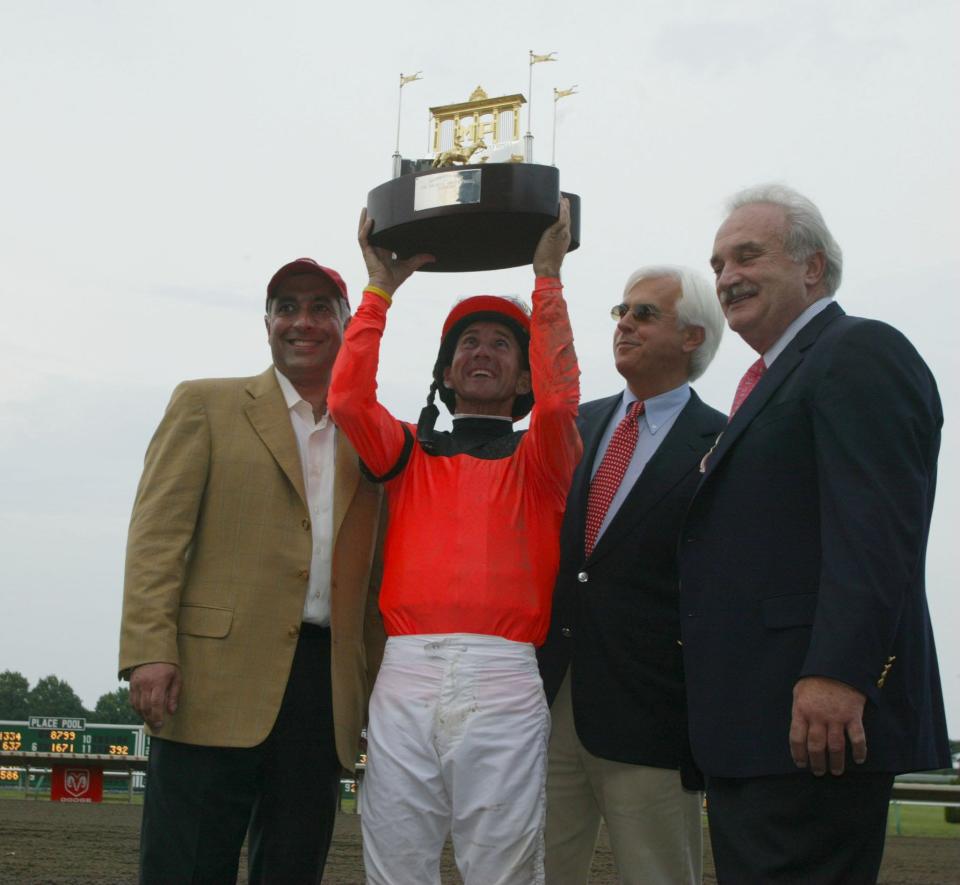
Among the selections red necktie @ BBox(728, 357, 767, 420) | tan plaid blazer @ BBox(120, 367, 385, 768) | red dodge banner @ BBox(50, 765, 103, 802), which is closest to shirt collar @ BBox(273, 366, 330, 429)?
tan plaid blazer @ BBox(120, 367, 385, 768)

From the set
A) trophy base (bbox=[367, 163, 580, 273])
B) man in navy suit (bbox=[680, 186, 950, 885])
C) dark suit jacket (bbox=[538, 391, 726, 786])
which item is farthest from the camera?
dark suit jacket (bbox=[538, 391, 726, 786])

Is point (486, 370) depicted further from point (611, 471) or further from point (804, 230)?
point (804, 230)

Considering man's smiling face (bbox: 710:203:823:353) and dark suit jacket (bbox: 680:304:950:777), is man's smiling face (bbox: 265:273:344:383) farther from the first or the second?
dark suit jacket (bbox: 680:304:950:777)

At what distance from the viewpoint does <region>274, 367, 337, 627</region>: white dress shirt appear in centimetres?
367

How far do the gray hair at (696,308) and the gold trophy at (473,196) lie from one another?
0.60 m

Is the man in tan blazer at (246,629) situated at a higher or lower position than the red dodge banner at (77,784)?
higher

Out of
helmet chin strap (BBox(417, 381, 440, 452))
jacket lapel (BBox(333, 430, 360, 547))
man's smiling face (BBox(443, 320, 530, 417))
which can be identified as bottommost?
jacket lapel (BBox(333, 430, 360, 547))

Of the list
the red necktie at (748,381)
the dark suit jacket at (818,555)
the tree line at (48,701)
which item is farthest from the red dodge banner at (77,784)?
the tree line at (48,701)

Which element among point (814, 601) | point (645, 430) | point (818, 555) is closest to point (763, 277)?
point (818, 555)

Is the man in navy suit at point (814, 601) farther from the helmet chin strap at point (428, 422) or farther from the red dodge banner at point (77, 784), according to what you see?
the red dodge banner at point (77, 784)

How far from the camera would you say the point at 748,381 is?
322 centimetres

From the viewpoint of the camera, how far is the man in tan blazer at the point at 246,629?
135 inches

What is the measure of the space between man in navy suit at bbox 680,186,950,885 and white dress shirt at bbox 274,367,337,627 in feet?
4.12

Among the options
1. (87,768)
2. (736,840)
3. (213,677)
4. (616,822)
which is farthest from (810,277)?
(87,768)
